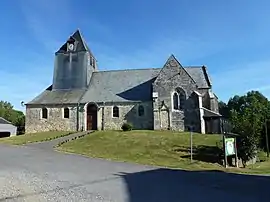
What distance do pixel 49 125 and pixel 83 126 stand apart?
463 centimetres

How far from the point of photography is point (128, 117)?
37656 mm

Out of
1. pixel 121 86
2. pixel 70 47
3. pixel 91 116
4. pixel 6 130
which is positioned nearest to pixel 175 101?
pixel 121 86

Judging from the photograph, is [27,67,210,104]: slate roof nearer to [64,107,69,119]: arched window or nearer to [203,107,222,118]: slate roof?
[64,107,69,119]: arched window

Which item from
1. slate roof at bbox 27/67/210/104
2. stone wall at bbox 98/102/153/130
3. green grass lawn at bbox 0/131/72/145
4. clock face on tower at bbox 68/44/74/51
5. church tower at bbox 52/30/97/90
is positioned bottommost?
green grass lawn at bbox 0/131/72/145

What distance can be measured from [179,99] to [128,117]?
6.73m

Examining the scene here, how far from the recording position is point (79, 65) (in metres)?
42.2

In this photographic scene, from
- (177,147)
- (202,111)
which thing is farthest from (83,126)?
(177,147)

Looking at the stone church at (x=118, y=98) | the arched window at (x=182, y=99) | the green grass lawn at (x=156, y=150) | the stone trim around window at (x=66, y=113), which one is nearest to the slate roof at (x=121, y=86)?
the stone church at (x=118, y=98)

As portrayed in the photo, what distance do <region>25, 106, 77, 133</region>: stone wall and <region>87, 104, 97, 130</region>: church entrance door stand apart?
164 cm

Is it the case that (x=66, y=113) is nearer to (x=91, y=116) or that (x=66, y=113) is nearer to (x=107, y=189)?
(x=91, y=116)

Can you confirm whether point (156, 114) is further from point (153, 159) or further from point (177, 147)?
point (153, 159)

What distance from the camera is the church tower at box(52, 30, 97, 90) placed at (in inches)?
1625

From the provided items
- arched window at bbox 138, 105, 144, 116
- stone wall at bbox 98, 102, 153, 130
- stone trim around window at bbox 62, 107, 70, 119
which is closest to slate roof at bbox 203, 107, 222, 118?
stone wall at bbox 98, 102, 153, 130

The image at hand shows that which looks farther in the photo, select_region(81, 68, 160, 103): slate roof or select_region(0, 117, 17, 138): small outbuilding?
select_region(0, 117, 17, 138): small outbuilding
